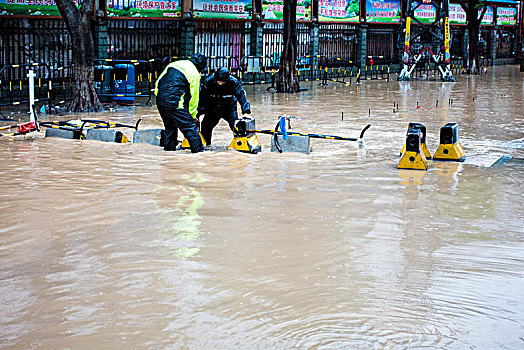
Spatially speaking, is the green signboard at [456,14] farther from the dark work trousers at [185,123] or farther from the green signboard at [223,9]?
the dark work trousers at [185,123]

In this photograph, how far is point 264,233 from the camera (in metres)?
7.48

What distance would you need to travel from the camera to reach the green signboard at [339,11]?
33.2 m

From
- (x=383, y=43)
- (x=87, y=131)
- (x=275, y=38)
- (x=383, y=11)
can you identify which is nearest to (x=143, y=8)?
(x=275, y=38)

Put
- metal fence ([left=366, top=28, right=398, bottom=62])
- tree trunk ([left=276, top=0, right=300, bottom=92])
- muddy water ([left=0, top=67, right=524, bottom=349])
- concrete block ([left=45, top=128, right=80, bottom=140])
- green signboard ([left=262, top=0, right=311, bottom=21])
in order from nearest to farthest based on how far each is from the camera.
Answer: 1. muddy water ([left=0, top=67, right=524, bottom=349])
2. concrete block ([left=45, top=128, right=80, bottom=140])
3. tree trunk ([left=276, top=0, right=300, bottom=92])
4. green signboard ([left=262, top=0, right=311, bottom=21])
5. metal fence ([left=366, top=28, right=398, bottom=62])

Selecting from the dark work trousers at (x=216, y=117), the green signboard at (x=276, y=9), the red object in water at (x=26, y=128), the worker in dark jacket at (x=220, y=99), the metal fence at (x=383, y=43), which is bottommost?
the red object in water at (x=26, y=128)

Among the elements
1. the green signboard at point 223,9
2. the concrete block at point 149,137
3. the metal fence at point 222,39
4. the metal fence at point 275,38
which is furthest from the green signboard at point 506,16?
the concrete block at point 149,137

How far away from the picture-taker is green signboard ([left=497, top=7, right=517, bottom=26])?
157 ft

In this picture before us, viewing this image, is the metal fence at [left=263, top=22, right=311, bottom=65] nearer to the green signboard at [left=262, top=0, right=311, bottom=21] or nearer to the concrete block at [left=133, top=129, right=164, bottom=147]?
the green signboard at [left=262, top=0, right=311, bottom=21]

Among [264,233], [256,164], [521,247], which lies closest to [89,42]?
[256,164]

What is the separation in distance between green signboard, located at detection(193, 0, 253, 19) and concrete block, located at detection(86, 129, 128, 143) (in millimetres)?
14190

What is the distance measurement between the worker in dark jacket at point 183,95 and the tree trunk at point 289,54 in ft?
42.6

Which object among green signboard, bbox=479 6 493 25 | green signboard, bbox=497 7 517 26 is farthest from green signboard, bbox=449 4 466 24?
green signboard, bbox=497 7 517 26

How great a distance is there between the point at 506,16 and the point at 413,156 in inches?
1621

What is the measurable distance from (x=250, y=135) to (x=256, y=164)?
3.53 ft
